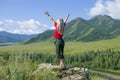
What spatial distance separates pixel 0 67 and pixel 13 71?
944 mm

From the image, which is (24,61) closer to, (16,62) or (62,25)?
(16,62)

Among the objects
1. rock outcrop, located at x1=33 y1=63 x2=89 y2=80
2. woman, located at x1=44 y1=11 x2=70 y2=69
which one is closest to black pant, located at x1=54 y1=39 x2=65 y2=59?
woman, located at x1=44 y1=11 x2=70 y2=69

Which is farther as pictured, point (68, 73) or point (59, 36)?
point (68, 73)

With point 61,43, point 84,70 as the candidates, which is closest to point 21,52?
point 61,43

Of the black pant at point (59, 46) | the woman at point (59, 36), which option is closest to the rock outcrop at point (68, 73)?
the woman at point (59, 36)

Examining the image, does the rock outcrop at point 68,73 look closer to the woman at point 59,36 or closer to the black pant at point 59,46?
the woman at point 59,36

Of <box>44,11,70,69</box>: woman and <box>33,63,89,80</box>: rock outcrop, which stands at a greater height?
<box>44,11,70,69</box>: woman

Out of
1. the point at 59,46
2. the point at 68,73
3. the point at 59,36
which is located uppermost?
the point at 59,36

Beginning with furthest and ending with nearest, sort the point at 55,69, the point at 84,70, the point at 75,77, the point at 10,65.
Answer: the point at 84,70 < the point at 55,69 < the point at 75,77 < the point at 10,65

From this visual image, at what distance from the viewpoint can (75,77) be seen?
1780 centimetres

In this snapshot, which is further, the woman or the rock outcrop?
the woman

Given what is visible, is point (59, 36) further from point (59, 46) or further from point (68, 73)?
point (68, 73)

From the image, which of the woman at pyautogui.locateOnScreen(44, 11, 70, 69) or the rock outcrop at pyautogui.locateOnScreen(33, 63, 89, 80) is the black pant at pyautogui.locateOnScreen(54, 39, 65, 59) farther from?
the rock outcrop at pyautogui.locateOnScreen(33, 63, 89, 80)

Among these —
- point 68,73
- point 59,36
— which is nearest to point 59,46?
point 59,36
